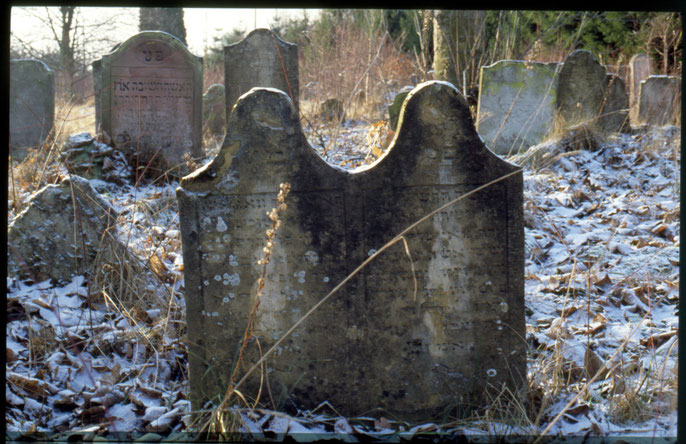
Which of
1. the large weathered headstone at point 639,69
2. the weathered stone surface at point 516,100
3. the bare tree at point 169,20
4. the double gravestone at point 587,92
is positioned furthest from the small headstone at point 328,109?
the large weathered headstone at point 639,69

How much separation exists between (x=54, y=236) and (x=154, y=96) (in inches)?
136

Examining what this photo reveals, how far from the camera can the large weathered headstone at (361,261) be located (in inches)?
93.3

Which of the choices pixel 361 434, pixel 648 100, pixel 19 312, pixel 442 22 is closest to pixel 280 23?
pixel 442 22

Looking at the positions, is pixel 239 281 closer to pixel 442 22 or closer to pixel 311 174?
pixel 311 174

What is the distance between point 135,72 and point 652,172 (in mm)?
5959

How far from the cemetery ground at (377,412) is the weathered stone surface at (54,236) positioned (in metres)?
0.09

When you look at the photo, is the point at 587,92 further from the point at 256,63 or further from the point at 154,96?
the point at 154,96

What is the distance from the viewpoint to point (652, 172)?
635cm

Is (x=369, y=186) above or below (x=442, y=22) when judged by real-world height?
below

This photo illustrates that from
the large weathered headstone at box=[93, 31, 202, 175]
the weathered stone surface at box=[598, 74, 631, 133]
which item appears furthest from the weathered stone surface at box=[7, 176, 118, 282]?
the weathered stone surface at box=[598, 74, 631, 133]

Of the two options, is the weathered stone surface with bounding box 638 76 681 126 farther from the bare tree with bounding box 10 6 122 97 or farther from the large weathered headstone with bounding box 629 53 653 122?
the bare tree with bounding box 10 6 122 97

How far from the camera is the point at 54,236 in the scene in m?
3.67

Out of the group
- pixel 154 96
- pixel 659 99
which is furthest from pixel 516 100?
pixel 154 96

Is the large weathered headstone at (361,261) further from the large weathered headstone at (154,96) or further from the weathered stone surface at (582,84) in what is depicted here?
the weathered stone surface at (582,84)
